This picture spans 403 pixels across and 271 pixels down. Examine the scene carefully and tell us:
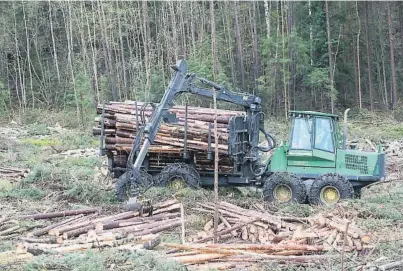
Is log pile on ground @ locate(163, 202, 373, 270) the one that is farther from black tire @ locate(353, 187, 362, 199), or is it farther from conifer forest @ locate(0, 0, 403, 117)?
conifer forest @ locate(0, 0, 403, 117)

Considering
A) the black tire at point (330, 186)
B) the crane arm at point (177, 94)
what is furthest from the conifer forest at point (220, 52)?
the black tire at point (330, 186)

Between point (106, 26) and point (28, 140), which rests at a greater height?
point (106, 26)

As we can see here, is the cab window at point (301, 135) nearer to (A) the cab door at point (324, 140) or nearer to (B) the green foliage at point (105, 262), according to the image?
(A) the cab door at point (324, 140)

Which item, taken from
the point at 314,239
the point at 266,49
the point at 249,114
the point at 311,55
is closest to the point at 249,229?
the point at 314,239

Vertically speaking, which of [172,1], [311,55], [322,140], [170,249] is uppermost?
[172,1]

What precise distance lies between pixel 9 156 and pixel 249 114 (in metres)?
9.53

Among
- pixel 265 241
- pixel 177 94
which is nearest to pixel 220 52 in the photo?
pixel 177 94

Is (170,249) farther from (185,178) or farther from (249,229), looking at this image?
(185,178)

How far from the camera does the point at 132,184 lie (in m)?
11.3

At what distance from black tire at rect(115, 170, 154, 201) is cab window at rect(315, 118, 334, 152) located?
11.9 feet

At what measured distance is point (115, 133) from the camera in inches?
509

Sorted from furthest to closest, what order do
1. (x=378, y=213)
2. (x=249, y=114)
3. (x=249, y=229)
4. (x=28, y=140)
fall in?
(x=28, y=140) < (x=249, y=114) < (x=378, y=213) < (x=249, y=229)

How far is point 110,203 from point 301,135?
4.23 meters

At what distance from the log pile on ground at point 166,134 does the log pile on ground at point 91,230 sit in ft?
6.86
